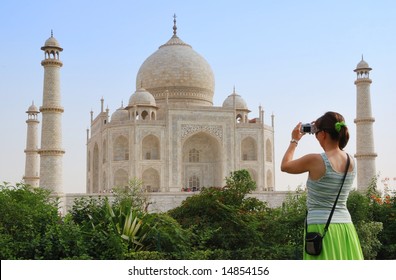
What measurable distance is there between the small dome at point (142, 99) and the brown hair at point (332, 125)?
25.2 meters

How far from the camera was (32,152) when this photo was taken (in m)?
Result: 27.1

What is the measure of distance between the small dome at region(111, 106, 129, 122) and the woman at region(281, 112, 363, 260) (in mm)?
26970

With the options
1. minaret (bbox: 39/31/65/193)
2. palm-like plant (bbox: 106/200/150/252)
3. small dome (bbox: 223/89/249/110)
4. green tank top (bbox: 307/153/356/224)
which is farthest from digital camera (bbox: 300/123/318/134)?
small dome (bbox: 223/89/249/110)

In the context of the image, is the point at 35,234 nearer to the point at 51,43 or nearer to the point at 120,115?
the point at 51,43

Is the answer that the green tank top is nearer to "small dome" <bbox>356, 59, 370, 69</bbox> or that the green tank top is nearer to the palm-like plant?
the palm-like plant

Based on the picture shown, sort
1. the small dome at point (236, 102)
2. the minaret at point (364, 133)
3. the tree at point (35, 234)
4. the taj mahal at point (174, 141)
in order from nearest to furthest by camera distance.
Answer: the tree at point (35, 234), the minaret at point (364, 133), the taj mahal at point (174, 141), the small dome at point (236, 102)

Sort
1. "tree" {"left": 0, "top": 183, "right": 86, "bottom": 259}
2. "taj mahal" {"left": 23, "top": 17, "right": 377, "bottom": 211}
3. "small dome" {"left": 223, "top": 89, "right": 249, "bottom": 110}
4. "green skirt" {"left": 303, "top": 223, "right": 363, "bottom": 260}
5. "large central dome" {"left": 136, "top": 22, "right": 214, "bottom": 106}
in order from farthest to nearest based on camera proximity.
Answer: "large central dome" {"left": 136, "top": 22, "right": 214, "bottom": 106} < "small dome" {"left": 223, "top": 89, "right": 249, "bottom": 110} < "taj mahal" {"left": 23, "top": 17, "right": 377, "bottom": 211} < "tree" {"left": 0, "top": 183, "right": 86, "bottom": 259} < "green skirt" {"left": 303, "top": 223, "right": 363, "bottom": 260}

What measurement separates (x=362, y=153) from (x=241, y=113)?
29.8 feet

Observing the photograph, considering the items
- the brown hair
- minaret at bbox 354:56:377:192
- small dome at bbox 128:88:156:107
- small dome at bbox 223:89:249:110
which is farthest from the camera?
small dome at bbox 223:89:249:110

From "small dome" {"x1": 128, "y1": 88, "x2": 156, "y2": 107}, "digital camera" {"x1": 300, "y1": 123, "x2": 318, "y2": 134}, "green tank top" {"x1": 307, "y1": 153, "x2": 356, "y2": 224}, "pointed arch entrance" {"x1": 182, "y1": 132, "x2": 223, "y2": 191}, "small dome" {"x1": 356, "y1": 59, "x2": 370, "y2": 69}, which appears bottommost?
"green tank top" {"x1": 307, "y1": 153, "x2": 356, "y2": 224}

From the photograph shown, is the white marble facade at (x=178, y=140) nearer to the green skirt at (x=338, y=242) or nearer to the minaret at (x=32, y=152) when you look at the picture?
the minaret at (x=32, y=152)

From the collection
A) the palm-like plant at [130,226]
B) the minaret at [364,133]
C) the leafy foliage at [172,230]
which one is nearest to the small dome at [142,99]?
the minaret at [364,133]

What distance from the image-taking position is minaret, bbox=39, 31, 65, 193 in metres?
19.5

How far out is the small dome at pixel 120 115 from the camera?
29684 mm
